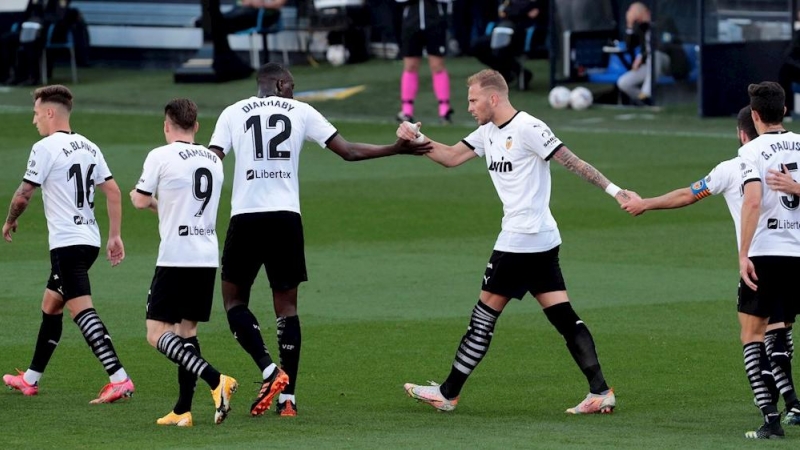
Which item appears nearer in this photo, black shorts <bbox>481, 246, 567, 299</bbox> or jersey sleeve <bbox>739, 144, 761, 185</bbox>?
jersey sleeve <bbox>739, 144, 761, 185</bbox>

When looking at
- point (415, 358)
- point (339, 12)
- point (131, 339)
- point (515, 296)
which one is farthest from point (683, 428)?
point (339, 12)

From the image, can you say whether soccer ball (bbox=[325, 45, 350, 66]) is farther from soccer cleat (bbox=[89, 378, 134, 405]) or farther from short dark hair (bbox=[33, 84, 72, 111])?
soccer cleat (bbox=[89, 378, 134, 405])

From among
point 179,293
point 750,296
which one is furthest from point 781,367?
point 179,293

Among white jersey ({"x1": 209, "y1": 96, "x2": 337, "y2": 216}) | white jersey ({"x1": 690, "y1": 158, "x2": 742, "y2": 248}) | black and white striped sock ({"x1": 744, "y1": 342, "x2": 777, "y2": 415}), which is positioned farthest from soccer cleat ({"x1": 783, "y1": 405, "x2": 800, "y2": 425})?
white jersey ({"x1": 209, "y1": 96, "x2": 337, "y2": 216})

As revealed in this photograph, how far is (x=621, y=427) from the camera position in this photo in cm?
849

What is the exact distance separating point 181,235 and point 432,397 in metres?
1.81

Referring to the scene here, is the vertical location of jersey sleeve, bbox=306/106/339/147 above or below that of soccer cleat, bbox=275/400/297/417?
above

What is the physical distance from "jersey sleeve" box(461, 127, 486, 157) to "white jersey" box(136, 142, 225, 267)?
165cm

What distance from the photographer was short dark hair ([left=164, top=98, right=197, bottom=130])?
28.3 feet

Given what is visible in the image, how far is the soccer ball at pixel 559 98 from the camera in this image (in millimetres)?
26156

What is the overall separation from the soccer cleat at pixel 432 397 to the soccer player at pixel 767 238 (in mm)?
1802

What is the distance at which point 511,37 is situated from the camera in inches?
1056

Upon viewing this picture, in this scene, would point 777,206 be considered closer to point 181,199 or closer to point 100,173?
point 181,199

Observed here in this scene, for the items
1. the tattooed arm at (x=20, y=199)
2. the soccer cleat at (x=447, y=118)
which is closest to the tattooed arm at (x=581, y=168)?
the tattooed arm at (x=20, y=199)
